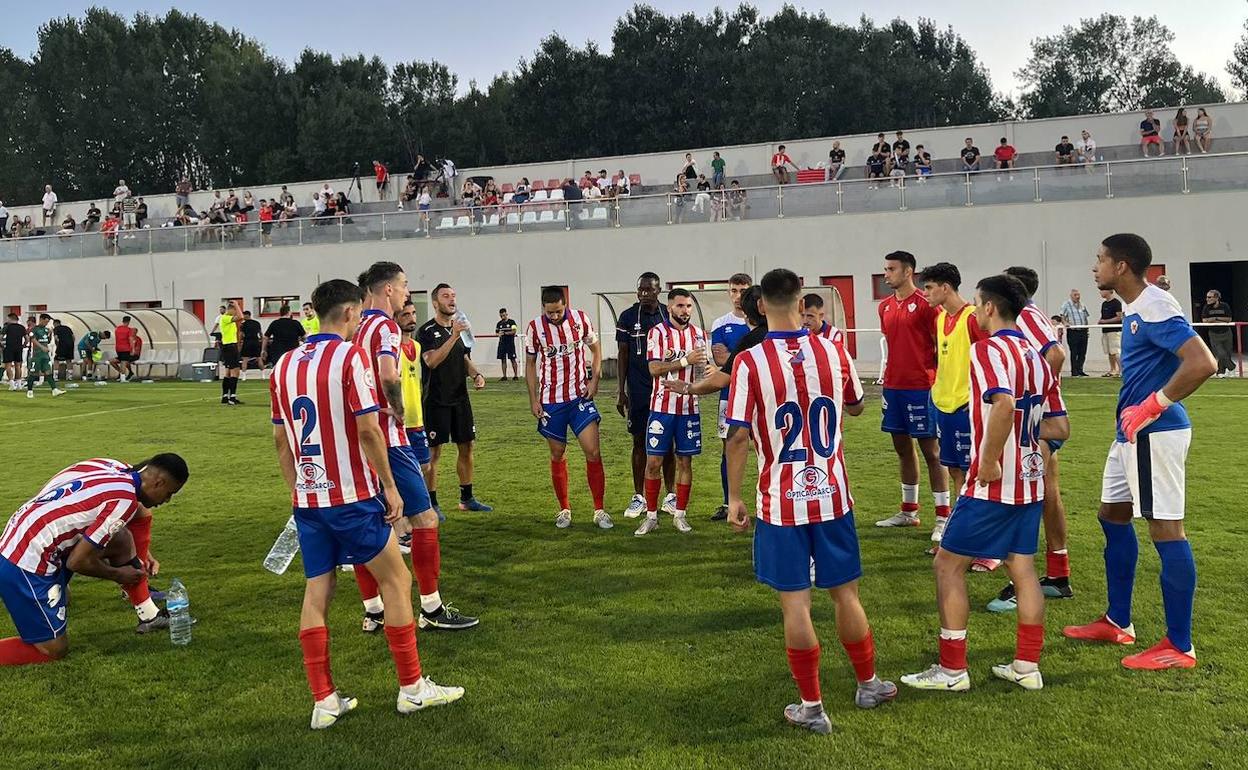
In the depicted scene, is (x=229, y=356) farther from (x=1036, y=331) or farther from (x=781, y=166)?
(x=781, y=166)

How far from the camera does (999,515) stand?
4.38 metres

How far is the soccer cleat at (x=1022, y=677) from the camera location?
4.40 m

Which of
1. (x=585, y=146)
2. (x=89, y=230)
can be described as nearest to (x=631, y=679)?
(x=89, y=230)

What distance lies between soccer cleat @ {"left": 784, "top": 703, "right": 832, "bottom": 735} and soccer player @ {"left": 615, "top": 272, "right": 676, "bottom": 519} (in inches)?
162

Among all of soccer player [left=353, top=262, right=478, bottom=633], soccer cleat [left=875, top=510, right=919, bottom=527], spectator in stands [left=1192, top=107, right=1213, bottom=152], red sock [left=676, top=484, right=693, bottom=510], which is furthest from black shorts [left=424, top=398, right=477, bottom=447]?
spectator in stands [left=1192, top=107, right=1213, bottom=152]

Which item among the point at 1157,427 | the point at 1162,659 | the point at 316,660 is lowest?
the point at 1162,659

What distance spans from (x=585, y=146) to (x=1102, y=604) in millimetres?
55231

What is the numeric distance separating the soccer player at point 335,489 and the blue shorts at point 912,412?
14.4ft

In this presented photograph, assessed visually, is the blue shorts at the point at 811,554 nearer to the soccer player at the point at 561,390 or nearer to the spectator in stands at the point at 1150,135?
the soccer player at the point at 561,390

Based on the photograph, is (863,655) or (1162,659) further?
(1162,659)

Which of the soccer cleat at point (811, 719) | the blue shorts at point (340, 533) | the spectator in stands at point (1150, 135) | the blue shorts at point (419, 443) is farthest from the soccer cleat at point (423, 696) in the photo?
the spectator in stands at point (1150, 135)

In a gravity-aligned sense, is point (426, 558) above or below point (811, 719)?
above

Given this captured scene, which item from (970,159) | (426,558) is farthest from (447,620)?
(970,159)

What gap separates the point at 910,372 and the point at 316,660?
193 inches
